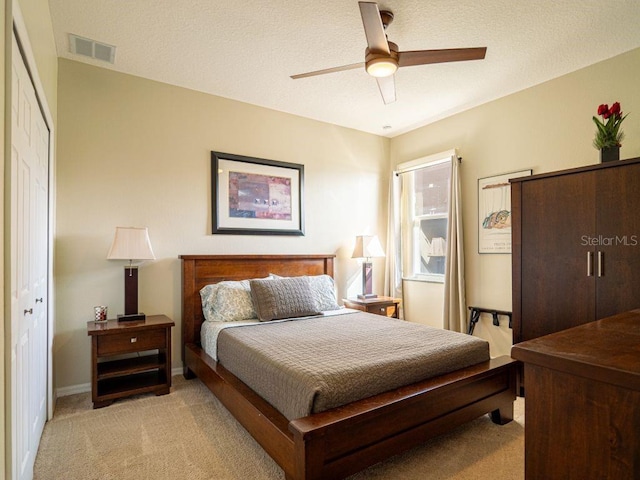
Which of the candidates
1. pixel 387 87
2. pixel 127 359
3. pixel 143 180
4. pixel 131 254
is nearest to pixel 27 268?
pixel 131 254

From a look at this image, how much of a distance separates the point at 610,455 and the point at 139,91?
393 cm

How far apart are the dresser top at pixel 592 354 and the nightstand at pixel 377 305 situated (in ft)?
9.76

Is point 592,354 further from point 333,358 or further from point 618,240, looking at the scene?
point 618,240

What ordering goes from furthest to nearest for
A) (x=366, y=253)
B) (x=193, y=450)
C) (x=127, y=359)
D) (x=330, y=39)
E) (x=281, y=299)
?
(x=366, y=253) < (x=281, y=299) < (x=127, y=359) < (x=330, y=39) < (x=193, y=450)

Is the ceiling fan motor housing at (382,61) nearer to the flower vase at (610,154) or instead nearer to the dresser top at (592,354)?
the flower vase at (610,154)

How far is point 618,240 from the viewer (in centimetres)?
234

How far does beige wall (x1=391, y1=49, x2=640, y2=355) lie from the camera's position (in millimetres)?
2893

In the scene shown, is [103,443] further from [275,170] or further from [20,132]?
[275,170]

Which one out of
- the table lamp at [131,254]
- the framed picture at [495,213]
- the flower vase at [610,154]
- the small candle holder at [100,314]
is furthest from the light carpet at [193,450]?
the flower vase at [610,154]

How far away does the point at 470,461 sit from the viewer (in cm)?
202

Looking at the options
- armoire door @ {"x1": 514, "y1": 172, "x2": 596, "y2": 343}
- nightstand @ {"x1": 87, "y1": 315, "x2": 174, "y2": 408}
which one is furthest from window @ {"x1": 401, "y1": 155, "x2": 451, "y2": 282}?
nightstand @ {"x1": 87, "y1": 315, "x2": 174, "y2": 408}

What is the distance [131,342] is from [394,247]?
329 centimetres

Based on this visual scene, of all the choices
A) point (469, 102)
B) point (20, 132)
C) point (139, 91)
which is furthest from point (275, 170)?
point (20, 132)

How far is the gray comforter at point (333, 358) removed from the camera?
181 centimetres
